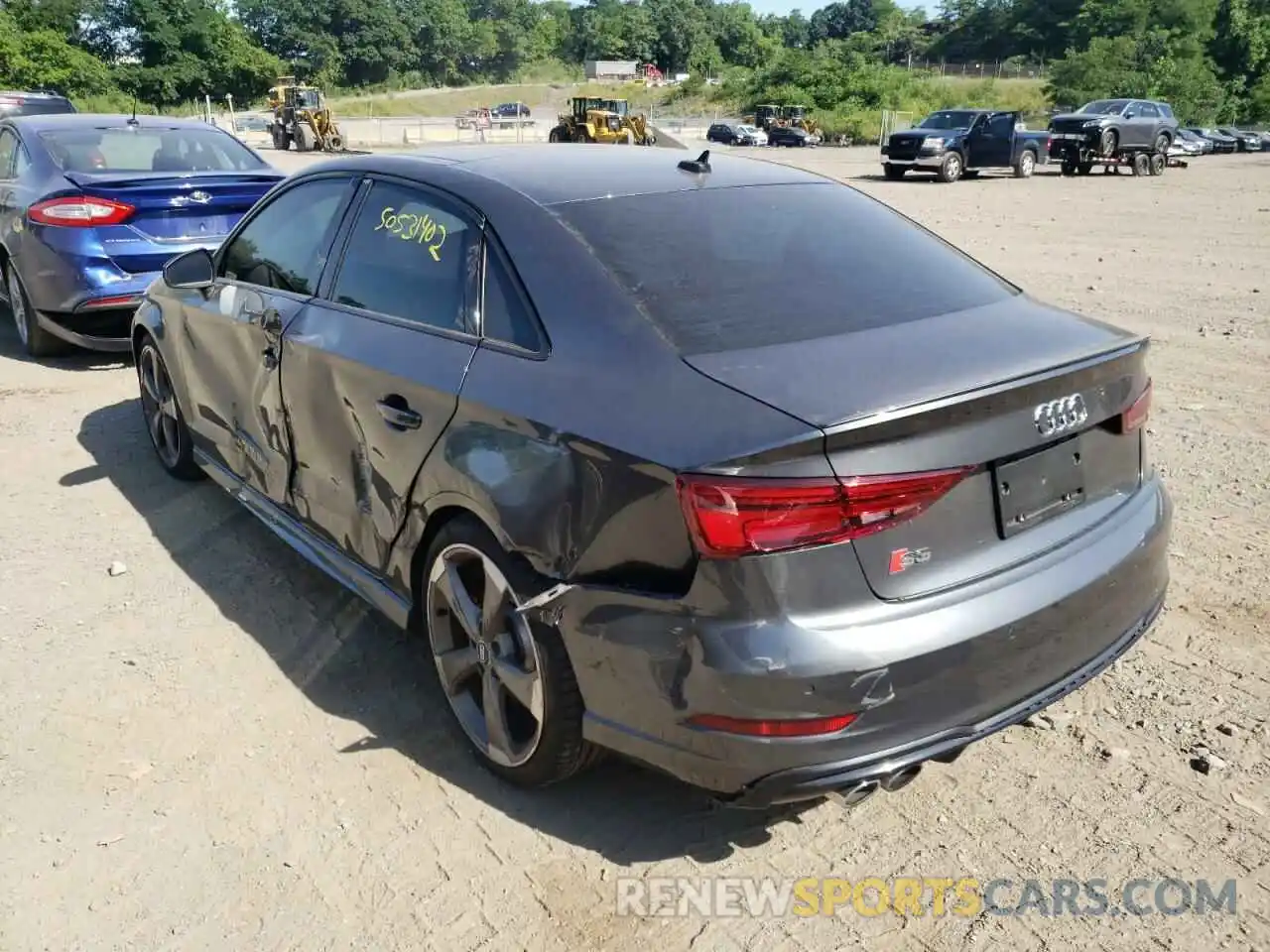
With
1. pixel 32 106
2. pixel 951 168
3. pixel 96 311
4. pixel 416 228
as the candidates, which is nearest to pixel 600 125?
pixel 951 168

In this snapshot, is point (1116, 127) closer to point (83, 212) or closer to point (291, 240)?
point (83, 212)

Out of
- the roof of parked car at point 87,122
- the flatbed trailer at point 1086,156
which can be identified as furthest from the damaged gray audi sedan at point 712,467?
the flatbed trailer at point 1086,156

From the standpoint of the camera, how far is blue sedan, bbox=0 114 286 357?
22.8ft

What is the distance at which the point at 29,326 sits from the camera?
25.2 ft

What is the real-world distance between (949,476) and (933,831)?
3.42 feet

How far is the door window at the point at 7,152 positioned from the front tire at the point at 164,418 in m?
3.59

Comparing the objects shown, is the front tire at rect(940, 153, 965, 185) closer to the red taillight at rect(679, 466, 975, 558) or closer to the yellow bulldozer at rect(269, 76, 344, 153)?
the red taillight at rect(679, 466, 975, 558)

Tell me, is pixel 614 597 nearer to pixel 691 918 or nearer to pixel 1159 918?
pixel 691 918

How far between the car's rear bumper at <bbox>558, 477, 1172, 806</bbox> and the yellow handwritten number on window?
51.0 inches

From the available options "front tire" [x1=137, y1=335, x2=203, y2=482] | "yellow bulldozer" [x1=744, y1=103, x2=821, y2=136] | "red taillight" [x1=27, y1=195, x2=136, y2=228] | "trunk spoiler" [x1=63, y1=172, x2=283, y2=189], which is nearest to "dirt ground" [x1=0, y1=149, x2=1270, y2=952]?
"front tire" [x1=137, y1=335, x2=203, y2=482]

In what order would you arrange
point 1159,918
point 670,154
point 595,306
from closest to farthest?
1. point 1159,918
2. point 595,306
3. point 670,154

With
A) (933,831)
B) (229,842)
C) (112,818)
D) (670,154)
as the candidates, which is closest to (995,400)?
(933,831)

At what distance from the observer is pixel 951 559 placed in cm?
238

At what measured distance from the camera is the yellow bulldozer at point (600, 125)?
39.0 m
